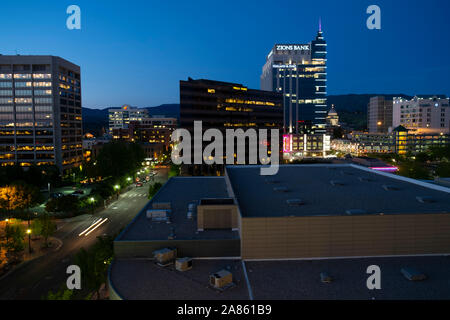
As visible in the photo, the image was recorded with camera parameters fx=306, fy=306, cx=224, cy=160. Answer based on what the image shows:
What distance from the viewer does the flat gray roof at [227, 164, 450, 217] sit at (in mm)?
22203

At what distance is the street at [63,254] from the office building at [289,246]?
452 inches

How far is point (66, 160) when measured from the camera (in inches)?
3853

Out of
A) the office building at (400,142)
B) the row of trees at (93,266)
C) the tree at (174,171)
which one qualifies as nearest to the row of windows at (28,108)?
the tree at (174,171)

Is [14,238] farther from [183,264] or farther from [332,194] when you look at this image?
[332,194]

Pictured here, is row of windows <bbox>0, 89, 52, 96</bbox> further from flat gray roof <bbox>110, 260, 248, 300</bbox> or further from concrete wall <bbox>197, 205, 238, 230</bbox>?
flat gray roof <bbox>110, 260, 248, 300</bbox>

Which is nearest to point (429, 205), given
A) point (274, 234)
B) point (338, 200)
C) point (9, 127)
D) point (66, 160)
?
point (338, 200)

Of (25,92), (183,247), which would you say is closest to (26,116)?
(25,92)

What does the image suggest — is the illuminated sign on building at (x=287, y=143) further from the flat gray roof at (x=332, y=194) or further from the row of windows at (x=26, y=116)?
the flat gray roof at (x=332, y=194)

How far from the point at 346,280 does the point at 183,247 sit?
10.00 metres

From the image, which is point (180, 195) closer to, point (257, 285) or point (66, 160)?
point (257, 285)

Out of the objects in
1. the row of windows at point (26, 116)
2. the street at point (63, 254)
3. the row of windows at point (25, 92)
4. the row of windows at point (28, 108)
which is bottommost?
the street at point (63, 254)

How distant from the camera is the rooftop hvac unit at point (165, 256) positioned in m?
18.8

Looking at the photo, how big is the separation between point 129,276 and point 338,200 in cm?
1696

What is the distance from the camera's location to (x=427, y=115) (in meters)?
152
